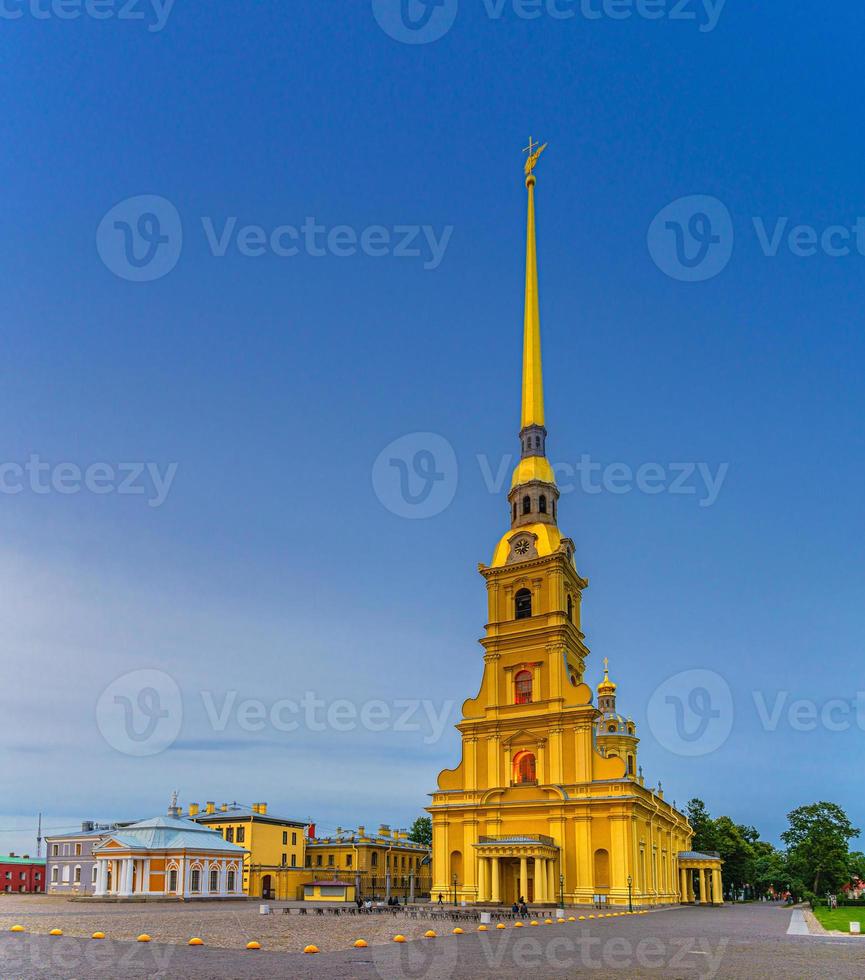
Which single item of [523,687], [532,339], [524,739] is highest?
[532,339]

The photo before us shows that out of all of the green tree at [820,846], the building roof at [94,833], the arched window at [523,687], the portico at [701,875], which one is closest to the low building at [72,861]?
the building roof at [94,833]

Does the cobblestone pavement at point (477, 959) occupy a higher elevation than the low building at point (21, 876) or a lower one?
higher

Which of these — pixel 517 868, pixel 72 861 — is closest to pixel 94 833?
pixel 72 861

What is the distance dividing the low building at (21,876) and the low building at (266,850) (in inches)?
863

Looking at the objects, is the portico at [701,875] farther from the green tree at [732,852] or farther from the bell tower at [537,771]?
the green tree at [732,852]

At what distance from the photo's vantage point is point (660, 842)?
7338cm

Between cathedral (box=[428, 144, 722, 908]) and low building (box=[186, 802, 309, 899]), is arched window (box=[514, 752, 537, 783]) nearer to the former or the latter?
cathedral (box=[428, 144, 722, 908])

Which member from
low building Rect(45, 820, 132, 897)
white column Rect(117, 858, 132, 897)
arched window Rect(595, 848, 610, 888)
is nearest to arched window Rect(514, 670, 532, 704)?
arched window Rect(595, 848, 610, 888)

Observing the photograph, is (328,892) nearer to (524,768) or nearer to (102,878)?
(102,878)

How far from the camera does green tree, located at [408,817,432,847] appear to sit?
116062 millimetres

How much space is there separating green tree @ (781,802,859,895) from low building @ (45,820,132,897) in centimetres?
7208

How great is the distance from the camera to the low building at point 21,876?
307ft

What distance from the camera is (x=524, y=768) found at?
218 ft

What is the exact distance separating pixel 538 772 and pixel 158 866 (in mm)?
30697
